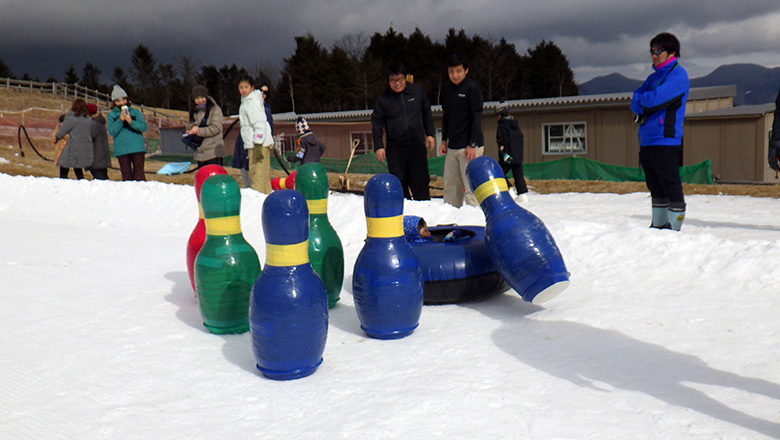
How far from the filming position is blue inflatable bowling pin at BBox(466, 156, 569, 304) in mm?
3814

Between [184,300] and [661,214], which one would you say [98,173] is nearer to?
[184,300]

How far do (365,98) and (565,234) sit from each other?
54.4m

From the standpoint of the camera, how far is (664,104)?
236 inches

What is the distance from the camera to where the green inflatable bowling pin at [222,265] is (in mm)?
3631

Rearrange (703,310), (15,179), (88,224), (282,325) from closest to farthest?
(282,325)
(703,310)
(88,224)
(15,179)

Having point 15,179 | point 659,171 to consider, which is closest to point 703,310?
point 659,171

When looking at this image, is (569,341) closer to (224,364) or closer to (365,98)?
(224,364)

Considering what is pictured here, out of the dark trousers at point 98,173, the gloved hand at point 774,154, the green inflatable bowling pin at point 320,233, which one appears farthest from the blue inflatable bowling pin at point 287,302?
the dark trousers at point 98,173

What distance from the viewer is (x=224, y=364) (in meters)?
3.29

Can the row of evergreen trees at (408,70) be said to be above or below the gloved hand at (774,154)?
above

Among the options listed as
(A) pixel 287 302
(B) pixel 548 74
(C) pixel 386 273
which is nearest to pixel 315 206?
(C) pixel 386 273

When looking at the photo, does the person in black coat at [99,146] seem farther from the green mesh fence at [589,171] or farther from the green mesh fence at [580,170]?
the green mesh fence at [589,171]

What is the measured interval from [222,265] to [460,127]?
177 inches

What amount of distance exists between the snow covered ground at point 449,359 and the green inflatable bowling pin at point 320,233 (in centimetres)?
29
